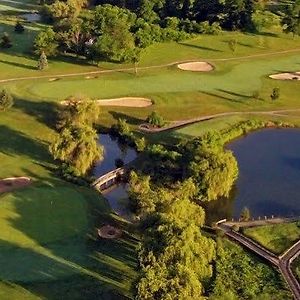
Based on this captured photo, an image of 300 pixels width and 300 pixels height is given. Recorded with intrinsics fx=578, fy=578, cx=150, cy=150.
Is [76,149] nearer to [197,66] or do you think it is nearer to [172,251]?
[172,251]

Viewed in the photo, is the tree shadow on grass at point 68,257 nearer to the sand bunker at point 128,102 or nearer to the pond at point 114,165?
the pond at point 114,165

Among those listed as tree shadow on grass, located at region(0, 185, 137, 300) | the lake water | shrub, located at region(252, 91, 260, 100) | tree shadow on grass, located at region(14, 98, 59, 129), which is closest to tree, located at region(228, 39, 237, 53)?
shrub, located at region(252, 91, 260, 100)

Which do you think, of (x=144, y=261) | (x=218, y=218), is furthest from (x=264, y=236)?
(x=144, y=261)

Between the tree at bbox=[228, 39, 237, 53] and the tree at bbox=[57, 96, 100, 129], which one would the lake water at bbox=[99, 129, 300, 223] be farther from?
the tree at bbox=[228, 39, 237, 53]

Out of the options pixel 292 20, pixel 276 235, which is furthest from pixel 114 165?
pixel 292 20

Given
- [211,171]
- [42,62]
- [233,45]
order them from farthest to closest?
1. [233,45]
2. [42,62]
3. [211,171]

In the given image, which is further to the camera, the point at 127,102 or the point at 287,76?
the point at 287,76

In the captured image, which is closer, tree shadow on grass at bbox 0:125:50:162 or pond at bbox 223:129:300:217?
pond at bbox 223:129:300:217
